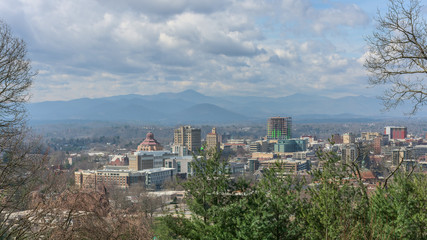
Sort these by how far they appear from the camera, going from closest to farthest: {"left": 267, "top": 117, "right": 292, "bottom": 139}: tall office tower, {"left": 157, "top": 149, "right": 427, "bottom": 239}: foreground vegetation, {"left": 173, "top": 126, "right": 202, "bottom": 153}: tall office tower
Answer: {"left": 157, "top": 149, "right": 427, "bottom": 239}: foreground vegetation, {"left": 173, "top": 126, "right": 202, "bottom": 153}: tall office tower, {"left": 267, "top": 117, "right": 292, "bottom": 139}: tall office tower

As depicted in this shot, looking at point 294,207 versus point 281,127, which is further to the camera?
point 281,127

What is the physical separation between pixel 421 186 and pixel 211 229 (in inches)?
151

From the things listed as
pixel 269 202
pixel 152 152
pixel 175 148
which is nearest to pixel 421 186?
pixel 269 202

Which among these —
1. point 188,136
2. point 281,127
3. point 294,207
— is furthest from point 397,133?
point 294,207

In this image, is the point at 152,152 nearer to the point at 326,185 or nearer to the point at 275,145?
the point at 275,145

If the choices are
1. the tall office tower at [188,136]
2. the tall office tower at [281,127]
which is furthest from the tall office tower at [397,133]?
the tall office tower at [188,136]

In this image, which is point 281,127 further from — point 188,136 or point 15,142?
point 15,142

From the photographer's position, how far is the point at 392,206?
7859 millimetres

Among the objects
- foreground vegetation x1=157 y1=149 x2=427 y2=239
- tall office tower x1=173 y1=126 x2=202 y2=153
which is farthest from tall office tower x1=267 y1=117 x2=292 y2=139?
foreground vegetation x1=157 y1=149 x2=427 y2=239

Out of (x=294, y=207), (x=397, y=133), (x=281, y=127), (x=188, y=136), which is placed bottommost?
(x=397, y=133)

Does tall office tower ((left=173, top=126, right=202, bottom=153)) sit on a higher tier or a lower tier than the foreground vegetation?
lower

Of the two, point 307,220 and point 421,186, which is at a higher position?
point 421,186

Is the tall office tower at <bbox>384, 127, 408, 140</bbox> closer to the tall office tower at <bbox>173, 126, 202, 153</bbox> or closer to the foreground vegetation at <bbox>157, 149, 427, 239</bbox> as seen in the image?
the tall office tower at <bbox>173, 126, 202, 153</bbox>

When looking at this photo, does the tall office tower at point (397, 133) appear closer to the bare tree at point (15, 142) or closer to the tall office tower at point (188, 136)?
the tall office tower at point (188, 136)
